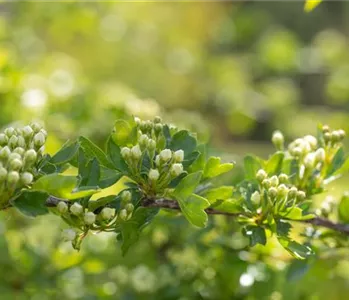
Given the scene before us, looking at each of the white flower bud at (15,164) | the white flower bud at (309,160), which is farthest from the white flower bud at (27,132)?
the white flower bud at (309,160)

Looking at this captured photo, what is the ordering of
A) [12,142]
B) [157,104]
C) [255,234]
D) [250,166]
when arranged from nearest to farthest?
[12,142] → [255,234] → [250,166] → [157,104]

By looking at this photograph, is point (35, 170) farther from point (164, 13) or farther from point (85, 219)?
point (164, 13)

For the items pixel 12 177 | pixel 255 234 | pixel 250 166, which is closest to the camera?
pixel 12 177

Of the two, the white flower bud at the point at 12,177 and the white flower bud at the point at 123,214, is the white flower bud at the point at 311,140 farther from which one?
the white flower bud at the point at 12,177

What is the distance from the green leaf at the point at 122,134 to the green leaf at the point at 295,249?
0.27 meters

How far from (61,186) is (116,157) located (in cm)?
18

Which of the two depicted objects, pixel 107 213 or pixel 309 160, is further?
pixel 309 160

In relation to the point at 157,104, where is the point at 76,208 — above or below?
above

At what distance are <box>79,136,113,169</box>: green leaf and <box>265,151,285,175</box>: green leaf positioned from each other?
28 cm

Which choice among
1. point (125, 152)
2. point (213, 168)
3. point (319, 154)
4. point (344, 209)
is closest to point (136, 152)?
point (125, 152)

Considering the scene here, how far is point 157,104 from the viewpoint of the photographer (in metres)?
2.24

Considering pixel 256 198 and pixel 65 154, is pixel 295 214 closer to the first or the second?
pixel 256 198

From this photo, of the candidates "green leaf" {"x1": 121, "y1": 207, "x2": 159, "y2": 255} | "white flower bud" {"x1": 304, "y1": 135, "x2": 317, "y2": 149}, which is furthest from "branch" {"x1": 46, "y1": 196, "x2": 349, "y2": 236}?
"white flower bud" {"x1": 304, "y1": 135, "x2": 317, "y2": 149}

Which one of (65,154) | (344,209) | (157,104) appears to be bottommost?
(157,104)
